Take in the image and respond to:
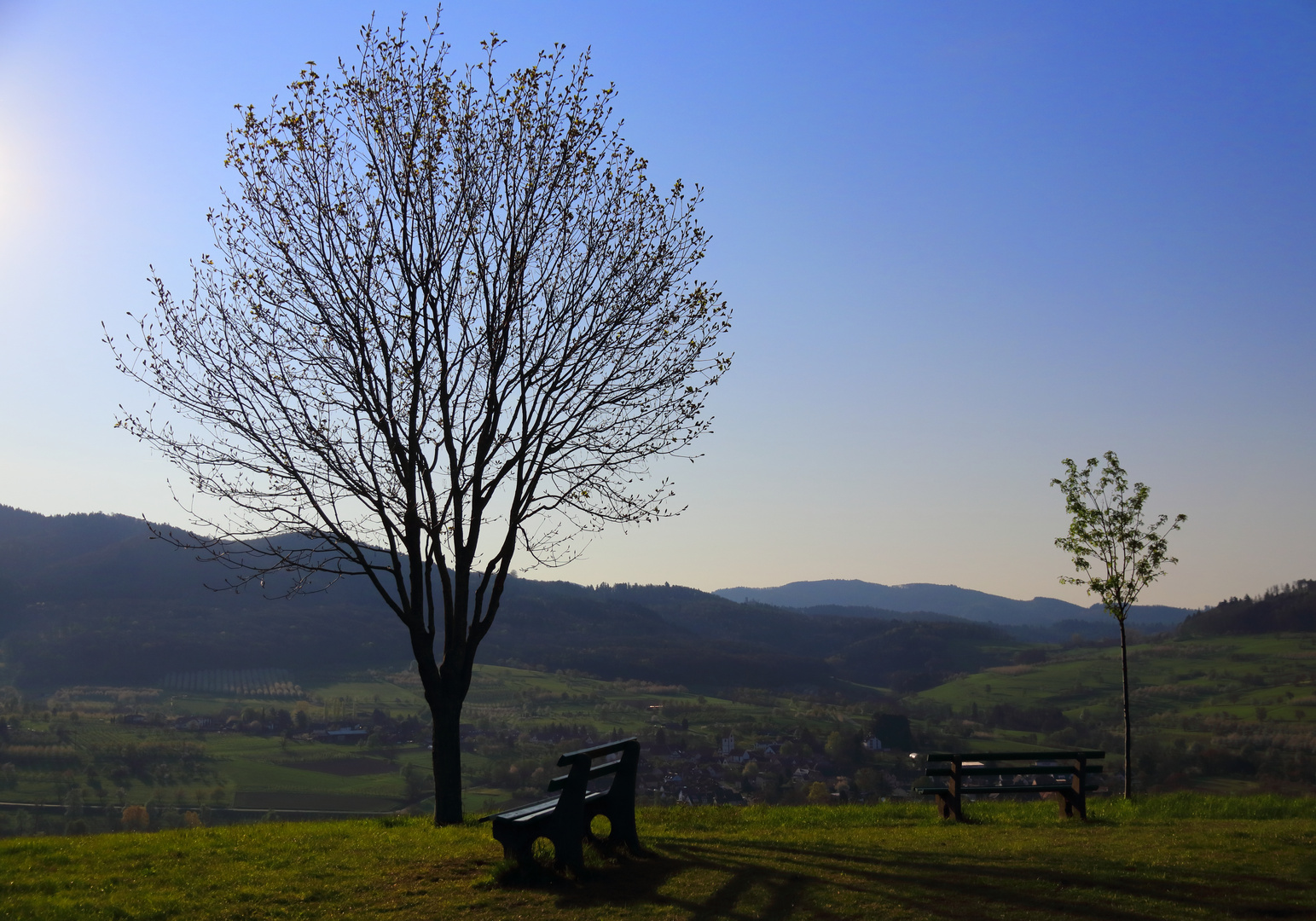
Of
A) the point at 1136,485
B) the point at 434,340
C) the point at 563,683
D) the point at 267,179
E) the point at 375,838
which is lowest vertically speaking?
the point at 563,683

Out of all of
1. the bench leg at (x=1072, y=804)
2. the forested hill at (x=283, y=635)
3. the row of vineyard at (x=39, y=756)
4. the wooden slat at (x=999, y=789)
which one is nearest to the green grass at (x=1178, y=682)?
the forested hill at (x=283, y=635)

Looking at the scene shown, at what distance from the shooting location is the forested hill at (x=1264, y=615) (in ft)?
268

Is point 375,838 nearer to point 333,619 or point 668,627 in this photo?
point 333,619

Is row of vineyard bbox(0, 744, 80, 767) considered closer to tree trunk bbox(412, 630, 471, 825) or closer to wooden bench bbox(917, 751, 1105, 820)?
tree trunk bbox(412, 630, 471, 825)

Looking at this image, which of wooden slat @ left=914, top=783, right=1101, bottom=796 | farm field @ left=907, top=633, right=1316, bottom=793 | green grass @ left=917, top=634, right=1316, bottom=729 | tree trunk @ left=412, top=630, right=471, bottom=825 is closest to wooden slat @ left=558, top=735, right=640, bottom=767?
tree trunk @ left=412, top=630, right=471, bottom=825

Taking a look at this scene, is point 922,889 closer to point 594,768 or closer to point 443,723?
point 594,768

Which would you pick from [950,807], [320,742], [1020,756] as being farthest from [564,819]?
[320,742]

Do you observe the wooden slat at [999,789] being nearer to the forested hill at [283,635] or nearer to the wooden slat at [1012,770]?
the wooden slat at [1012,770]

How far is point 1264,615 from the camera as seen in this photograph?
286 feet

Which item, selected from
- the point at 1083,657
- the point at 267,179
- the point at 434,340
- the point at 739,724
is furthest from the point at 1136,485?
the point at 1083,657

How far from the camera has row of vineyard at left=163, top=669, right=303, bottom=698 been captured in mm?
83562

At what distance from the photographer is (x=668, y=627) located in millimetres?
113500

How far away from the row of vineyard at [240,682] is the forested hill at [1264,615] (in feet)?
303

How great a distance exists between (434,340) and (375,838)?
6.14m
